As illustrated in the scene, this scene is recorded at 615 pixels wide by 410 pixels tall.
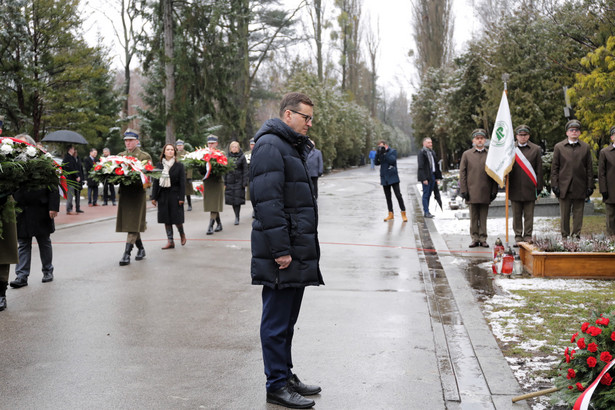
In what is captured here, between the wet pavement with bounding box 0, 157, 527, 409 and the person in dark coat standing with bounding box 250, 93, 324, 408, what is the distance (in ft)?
1.16

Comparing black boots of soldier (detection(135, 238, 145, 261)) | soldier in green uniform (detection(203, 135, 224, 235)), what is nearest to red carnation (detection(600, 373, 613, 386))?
black boots of soldier (detection(135, 238, 145, 261))

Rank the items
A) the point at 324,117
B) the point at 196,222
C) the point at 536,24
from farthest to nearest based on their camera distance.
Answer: the point at 324,117
the point at 536,24
the point at 196,222

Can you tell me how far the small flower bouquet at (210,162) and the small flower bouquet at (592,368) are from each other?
34.1ft

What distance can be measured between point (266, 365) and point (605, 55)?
9188 millimetres

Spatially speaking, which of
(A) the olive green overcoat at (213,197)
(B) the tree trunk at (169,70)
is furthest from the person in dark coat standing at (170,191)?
(B) the tree trunk at (169,70)

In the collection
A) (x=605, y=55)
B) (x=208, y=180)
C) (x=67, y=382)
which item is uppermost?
(x=605, y=55)

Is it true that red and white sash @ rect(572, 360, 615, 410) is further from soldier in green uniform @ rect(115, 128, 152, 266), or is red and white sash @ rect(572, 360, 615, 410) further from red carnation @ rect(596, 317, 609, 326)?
soldier in green uniform @ rect(115, 128, 152, 266)

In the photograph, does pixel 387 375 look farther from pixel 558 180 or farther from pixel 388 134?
pixel 388 134

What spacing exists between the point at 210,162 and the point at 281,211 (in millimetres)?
9871

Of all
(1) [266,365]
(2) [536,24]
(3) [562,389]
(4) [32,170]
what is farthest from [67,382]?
(2) [536,24]

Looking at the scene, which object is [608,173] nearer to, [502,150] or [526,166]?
[526,166]

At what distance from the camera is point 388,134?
8256 cm

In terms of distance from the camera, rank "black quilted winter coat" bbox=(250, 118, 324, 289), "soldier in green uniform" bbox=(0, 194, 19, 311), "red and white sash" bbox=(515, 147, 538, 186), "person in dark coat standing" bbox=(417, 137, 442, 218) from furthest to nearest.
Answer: "person in dark coat standing" bbox=(417, 137, 442, 218) → "red and white sash" bbox=(515, 147, 538, 186) → "soldier in green uniform" bbox=(0, 194, 19, 311) → "black quilted winter coat" bbox=(250, 118, 324, 289)

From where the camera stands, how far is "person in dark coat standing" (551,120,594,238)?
1000cm
